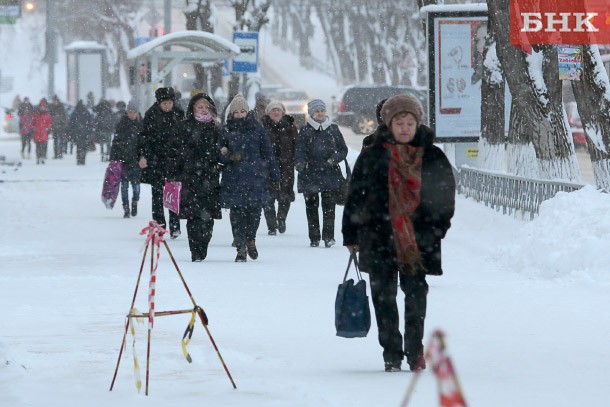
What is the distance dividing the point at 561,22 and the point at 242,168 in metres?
5.43

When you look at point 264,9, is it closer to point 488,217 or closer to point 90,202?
point 90,202

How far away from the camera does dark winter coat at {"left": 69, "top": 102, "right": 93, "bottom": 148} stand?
35.0m

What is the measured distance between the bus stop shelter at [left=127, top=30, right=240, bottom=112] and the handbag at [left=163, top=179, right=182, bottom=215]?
580 inches

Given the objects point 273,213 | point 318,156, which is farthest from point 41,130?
point 318,156

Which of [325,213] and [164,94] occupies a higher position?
[164,94]

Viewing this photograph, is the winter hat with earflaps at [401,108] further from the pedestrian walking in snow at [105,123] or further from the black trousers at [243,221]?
the pedestrian walking in snow at [105,123]

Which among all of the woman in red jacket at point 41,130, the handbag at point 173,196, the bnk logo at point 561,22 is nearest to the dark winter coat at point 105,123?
the woman in red jacket at point 41,130

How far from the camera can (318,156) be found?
49.9ft

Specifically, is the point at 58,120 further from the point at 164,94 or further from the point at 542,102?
the point at 164,94

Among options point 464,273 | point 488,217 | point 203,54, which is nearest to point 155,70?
point 203,54

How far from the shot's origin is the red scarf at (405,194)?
711 centimetres

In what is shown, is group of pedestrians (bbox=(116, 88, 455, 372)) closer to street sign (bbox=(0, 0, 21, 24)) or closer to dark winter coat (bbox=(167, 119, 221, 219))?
dark winter coat (bbox=(167, 119, 221, 219))

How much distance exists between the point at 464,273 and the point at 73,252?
4.16 m

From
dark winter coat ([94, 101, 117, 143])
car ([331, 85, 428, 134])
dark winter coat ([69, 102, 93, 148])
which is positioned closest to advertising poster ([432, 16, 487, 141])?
dark winter coat ([69, 102, 93, 148])
